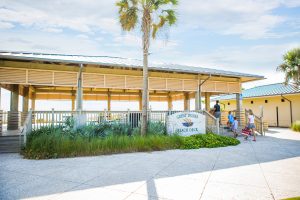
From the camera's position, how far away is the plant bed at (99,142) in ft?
26.0

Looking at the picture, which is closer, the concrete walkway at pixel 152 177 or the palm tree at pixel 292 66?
the concrete walkway at pixel 152 177

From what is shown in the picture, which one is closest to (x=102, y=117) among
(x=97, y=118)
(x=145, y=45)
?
(x=97, y=118)

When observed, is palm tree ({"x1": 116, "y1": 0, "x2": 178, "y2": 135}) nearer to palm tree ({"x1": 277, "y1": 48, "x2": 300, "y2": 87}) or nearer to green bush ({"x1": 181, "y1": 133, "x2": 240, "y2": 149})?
green bush ({"x1": 181, "y1": 133, "x2": 240, "y2": 149})

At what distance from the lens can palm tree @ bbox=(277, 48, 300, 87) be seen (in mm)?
18438

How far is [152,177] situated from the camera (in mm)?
5281

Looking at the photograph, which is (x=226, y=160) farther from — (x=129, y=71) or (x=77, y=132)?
(x=129, y=71)

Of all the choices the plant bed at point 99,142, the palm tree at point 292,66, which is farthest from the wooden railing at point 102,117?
the palm tree at point 292,66

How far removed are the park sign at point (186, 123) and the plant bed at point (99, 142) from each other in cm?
67

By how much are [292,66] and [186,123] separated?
1351 cm

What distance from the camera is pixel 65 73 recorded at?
39.0 feet

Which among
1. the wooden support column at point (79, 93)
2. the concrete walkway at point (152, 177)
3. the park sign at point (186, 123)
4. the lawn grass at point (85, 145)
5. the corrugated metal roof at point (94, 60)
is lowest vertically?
the concrete walkway at point (152, 177)

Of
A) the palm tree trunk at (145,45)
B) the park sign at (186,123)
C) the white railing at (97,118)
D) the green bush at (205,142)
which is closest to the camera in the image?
the white railing at (97,118)

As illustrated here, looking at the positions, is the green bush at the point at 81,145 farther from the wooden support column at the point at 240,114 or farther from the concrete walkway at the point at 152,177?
the wooden support column at the point at 240,114

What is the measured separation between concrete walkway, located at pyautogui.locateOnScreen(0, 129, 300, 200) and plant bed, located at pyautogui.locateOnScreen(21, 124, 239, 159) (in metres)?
0.60
